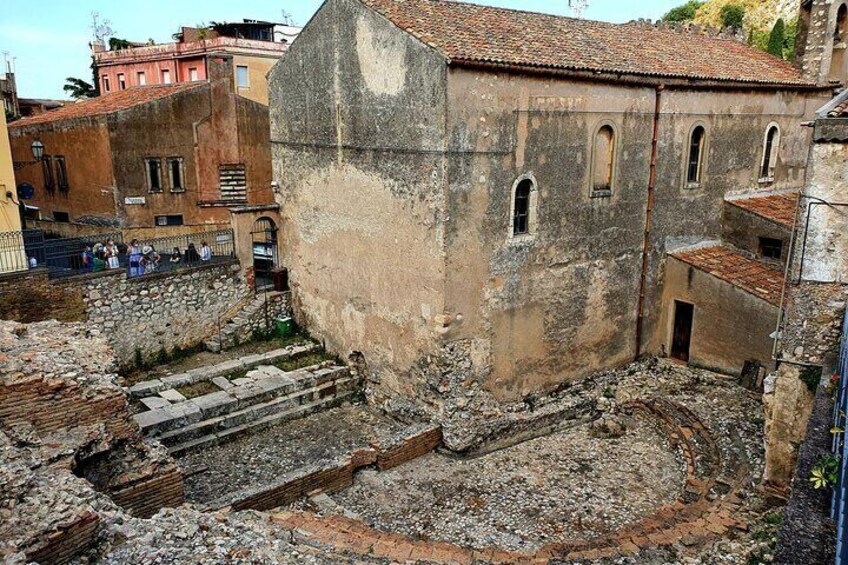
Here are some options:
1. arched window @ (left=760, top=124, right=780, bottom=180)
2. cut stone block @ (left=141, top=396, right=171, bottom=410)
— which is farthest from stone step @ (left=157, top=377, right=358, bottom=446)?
arched window @ (left=760, top=124, right=780, bottom=180)

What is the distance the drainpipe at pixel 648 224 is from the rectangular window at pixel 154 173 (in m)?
15.8

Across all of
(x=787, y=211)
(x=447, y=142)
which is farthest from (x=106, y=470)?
(x=787, y=211)

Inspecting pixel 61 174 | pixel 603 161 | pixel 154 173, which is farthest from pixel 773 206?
pixel 61 174

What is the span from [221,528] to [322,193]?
9834 mm

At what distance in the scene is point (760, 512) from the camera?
10273 mm

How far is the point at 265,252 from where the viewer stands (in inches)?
788

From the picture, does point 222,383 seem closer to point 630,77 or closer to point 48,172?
point 630,77

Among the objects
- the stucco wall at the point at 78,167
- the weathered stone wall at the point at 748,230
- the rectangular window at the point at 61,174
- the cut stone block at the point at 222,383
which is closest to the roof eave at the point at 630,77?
the weathered stone wall at the point at 748,230

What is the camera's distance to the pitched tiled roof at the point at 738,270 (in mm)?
15664

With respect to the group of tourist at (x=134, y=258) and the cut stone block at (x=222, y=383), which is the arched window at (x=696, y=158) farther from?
the group of tourist at (x=134, y=258)

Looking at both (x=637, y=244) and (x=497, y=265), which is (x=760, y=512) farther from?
(x=637, y=244)

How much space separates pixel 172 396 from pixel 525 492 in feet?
25.7

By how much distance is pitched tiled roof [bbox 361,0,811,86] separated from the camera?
12859mm

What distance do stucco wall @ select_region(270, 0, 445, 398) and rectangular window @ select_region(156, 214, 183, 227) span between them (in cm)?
721
